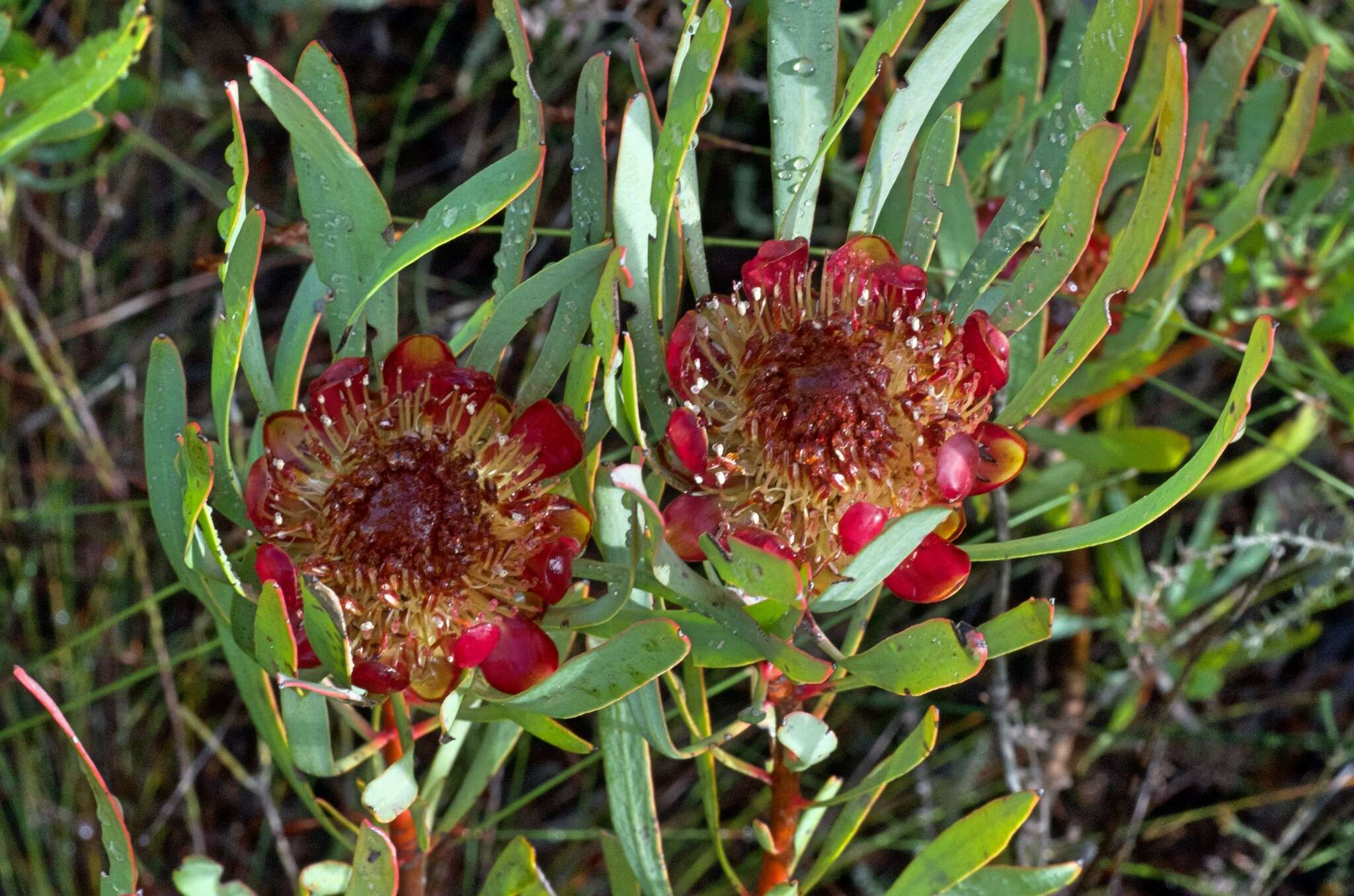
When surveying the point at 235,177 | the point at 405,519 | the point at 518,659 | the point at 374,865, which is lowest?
the point at 374,865

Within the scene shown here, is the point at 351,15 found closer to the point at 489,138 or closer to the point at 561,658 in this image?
the point at 489,138

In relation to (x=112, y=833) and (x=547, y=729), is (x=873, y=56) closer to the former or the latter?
(x=547, y=729)

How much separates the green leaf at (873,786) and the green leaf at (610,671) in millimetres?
203

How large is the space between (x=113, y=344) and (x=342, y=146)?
1561mm

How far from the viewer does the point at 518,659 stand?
963mm

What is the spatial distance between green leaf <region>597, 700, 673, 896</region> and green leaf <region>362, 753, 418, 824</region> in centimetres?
21

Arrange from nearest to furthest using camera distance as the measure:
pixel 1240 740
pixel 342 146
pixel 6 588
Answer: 1. pixel 342 146
2. pixel 1240 740
3. pixel 6 588

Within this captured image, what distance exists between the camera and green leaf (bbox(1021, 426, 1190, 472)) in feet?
4.91

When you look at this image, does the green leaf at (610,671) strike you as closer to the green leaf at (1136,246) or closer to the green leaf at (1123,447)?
the green leaf at (1136,246)

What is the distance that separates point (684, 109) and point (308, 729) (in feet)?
1.99

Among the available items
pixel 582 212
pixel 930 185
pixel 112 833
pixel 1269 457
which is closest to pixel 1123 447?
pixel 1269 457

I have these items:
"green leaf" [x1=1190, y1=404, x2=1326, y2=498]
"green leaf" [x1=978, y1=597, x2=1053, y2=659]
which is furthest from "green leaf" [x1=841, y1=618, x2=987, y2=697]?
"green leaf" [x1=1190, y1=404, x2=1326, y2=498]

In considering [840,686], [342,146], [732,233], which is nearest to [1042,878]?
[840,686]

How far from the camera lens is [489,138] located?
233 centimetres
